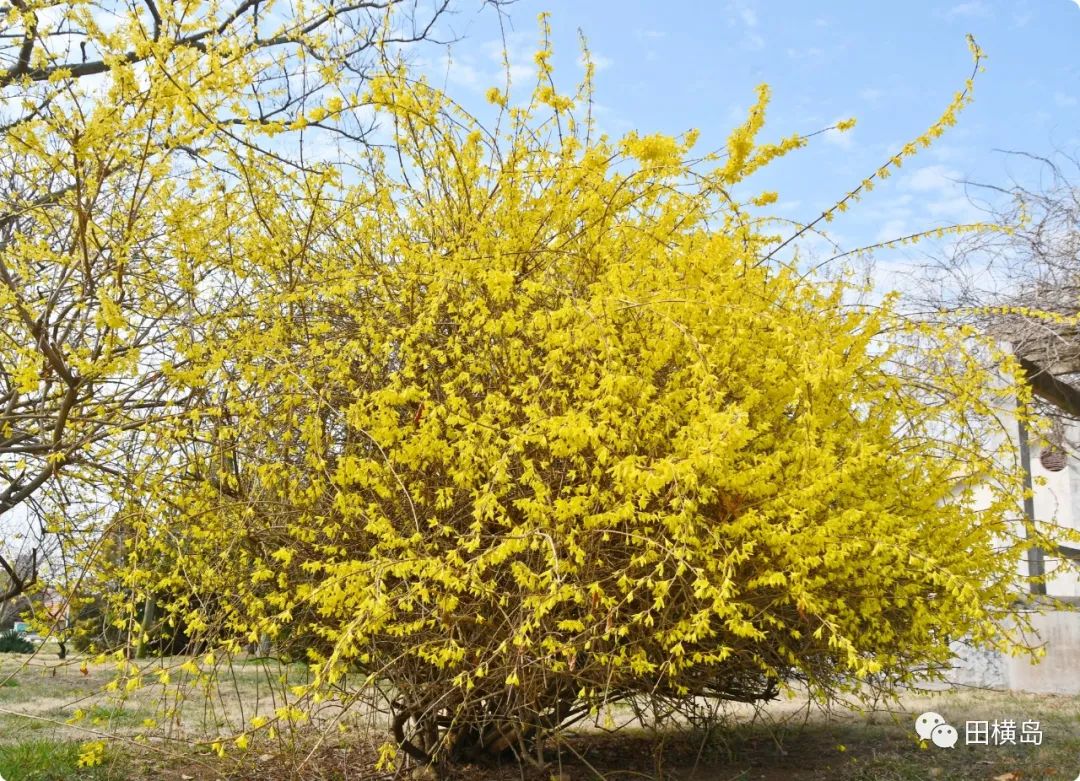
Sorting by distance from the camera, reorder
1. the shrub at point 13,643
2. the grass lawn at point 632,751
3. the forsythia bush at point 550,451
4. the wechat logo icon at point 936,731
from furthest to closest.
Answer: the shrub at point 13,643 → the wechat logo icon at point 936,731 → the grass lawn at point 632,751 → the forsythia bush at point 550,451

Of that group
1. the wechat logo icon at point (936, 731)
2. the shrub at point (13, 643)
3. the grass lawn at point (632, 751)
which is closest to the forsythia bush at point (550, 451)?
the grass lawn at point (632, 751)

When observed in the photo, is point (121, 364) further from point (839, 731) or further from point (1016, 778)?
point (839, 731)

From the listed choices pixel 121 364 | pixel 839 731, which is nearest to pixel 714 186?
pixel 121 364

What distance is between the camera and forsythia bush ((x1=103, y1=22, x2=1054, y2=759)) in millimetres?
2893

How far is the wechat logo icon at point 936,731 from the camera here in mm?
4473

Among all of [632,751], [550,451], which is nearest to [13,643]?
[632,751]

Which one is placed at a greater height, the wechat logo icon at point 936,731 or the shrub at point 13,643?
the wechat logo icon at point 936,731
